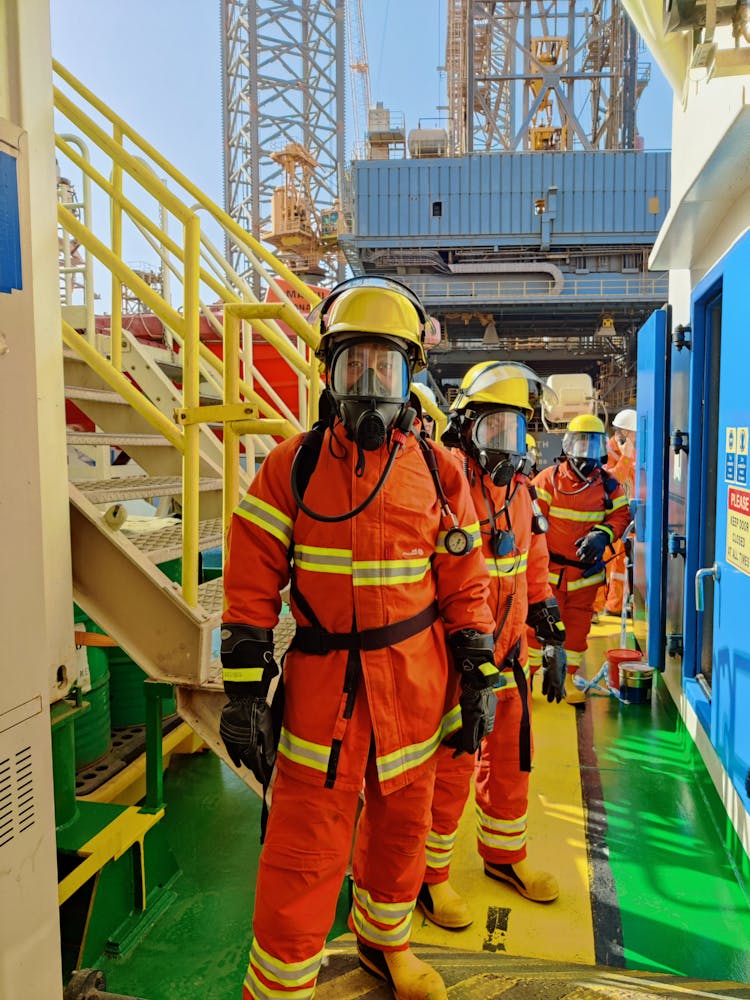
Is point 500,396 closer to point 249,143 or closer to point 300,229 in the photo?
point 300,229

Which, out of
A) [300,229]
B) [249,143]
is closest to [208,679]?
[300,229]

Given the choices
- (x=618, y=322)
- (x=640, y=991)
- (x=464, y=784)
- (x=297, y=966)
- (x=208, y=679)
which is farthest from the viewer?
Answer: (x=618, y=322)

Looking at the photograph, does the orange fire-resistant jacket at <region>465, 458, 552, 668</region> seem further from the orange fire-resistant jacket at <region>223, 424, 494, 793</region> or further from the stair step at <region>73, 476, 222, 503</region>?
the stair step at <region>73, 476, 222, 503</region>

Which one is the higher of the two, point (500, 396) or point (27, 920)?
point (500, 396)

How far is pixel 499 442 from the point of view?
2.81 m

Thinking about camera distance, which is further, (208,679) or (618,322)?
(618,322)

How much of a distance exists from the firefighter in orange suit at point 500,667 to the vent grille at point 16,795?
61.3 inches

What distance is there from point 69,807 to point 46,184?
2.28 meters

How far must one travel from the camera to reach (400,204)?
31.1 m

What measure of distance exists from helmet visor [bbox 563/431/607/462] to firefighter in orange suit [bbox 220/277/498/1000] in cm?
319

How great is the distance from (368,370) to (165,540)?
1510 mm

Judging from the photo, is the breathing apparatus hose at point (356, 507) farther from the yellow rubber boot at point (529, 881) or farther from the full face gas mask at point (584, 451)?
the full face gas mask at point (584, 451)


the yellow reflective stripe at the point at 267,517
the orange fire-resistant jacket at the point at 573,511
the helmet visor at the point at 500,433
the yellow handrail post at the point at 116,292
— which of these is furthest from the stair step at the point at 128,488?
the orange fire-resistant jacket at the point at 573,511

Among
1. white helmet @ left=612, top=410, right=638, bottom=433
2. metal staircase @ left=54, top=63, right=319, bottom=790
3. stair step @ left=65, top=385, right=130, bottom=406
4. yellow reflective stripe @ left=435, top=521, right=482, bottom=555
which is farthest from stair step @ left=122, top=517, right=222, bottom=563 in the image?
white helmet @ left=612, top=410, right=638, bottom=433
